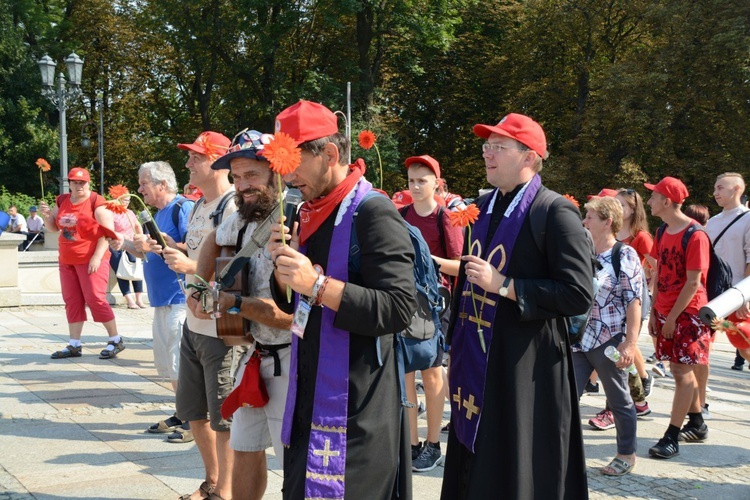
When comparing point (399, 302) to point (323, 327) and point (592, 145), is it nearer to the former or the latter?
point (323, 327)

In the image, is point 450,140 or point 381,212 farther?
point 450,140

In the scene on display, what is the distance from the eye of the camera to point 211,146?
4.26 metres

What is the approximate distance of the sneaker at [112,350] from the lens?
894 cm

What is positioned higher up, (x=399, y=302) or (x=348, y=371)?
(x=399, y=302)

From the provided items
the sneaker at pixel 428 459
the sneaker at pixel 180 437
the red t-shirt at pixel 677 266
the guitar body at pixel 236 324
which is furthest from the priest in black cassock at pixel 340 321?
the red t-shirt at pixel 677 266

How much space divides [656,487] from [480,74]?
2937 cm

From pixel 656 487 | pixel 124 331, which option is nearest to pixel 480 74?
pixel 124 331

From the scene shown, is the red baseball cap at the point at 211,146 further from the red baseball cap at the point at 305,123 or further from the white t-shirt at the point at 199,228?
the red baseball cap at the point at 305,123

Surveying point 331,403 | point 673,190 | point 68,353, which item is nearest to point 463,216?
point 331,403

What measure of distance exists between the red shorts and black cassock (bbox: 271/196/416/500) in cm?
368

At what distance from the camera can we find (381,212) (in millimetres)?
2754

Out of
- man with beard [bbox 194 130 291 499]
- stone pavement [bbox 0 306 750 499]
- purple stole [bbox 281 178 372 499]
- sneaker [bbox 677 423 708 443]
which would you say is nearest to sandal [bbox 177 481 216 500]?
stone pavement [bbox 0 306 750 499]

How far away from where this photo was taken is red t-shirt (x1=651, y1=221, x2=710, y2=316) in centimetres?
590

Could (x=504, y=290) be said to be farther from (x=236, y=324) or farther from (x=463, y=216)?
(x=236, y=324)
